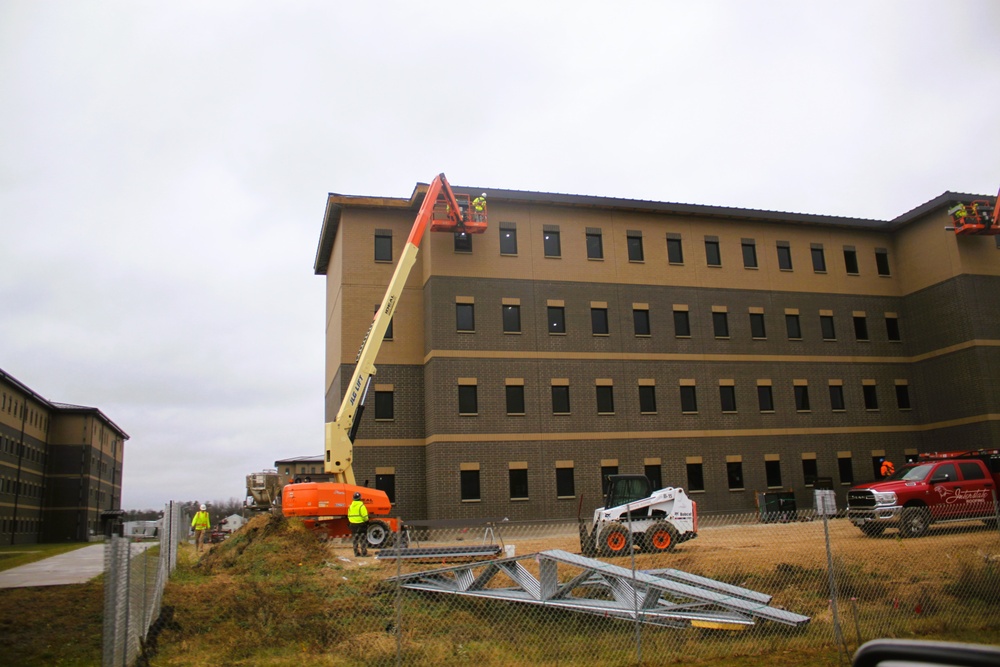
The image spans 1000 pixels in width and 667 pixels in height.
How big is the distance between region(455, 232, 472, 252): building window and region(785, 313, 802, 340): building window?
17.8 meters

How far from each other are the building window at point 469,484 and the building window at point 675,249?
15.4 m

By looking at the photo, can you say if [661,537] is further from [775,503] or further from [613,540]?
[775,503]

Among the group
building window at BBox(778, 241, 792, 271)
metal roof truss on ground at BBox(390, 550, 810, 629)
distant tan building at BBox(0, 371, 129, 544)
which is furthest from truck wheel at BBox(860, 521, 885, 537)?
distant tan building at BBox(0, 371, 129, 544)

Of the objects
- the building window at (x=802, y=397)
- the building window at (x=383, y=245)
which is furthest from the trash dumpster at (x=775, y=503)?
the building window at (x=383, y=245)

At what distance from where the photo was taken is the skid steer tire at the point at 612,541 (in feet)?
70.9

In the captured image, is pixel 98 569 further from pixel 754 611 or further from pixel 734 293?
pixel 734 293

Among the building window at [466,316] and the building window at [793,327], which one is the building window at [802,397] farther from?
the building window at [466,316]

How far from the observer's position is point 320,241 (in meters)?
42.7

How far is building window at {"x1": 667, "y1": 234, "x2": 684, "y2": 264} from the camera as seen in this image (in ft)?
134

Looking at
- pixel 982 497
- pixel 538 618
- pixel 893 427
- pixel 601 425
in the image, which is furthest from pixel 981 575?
pixel 893 427

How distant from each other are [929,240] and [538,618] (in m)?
38.9

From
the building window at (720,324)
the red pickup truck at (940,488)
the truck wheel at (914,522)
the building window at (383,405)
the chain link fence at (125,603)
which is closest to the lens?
the chain link fence at (125,603)

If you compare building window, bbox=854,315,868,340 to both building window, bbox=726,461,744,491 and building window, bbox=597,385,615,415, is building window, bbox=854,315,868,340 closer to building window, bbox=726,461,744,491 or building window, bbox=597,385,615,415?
building window, bbox=726,461,744,491

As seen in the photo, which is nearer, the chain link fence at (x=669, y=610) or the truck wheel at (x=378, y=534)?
the chain link fence at (x=669, y=610)
